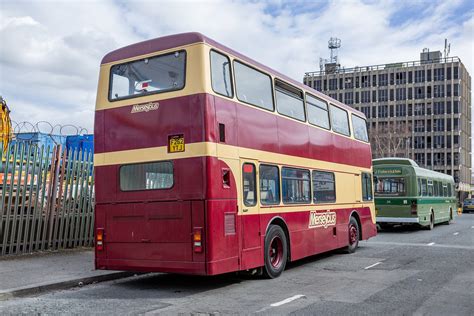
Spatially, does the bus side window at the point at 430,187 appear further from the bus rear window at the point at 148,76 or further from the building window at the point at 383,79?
the building window at the point at 383,79

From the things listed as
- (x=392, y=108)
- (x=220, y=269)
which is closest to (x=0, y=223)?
(x=220, y=269)

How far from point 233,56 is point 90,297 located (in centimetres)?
495

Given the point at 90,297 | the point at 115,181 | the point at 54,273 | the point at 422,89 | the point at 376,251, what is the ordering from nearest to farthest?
the point at 90,297 < the point at 115,181 < the point at 54,273 < the point at 376,251 < the point at 422,89

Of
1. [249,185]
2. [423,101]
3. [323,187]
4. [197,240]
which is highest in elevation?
[423,101]

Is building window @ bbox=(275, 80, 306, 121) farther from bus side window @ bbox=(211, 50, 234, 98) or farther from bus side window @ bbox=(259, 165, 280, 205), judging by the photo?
bus side window @ bbox=(211, 50, 234, 98)

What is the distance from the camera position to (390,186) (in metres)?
22.4

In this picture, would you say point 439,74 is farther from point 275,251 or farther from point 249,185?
point 249,185

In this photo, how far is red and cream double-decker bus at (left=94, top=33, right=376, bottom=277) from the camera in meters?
8.62

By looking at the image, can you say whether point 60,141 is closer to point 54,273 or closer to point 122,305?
point 54,273

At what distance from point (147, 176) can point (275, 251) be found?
3206 mm

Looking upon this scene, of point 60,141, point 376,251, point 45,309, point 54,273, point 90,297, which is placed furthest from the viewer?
point 60,141

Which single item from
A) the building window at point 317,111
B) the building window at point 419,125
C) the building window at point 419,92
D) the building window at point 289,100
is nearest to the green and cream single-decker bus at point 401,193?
the building window at point 317,111

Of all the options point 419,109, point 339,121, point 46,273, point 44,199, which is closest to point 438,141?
point 419,109

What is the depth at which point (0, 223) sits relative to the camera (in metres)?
11.5
